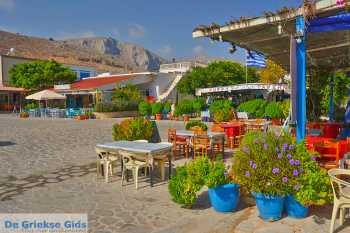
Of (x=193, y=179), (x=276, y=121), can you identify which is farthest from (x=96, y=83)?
(x=193, y=179)

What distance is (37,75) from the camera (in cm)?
3903

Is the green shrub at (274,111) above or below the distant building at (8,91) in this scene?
below

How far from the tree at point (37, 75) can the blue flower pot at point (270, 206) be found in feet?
126

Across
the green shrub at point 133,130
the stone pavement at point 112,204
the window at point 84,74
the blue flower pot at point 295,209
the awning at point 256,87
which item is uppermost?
the window at point 84,74

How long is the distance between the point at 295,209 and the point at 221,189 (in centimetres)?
102

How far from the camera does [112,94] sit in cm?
3366

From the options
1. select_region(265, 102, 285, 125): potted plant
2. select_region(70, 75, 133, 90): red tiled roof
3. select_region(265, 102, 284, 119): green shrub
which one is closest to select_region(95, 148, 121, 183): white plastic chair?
select_region(265, 102, 285, 125): potted plant

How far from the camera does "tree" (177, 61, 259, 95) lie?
38625 millimetres

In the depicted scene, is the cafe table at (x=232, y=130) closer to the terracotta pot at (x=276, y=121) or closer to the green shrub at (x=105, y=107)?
the terracotta pot at (x=276, y=121)

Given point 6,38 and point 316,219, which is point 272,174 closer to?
point 316,219

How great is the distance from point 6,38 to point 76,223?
98447 mm

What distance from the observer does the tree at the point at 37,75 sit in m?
39.1

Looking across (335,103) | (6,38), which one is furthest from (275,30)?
(6,38)

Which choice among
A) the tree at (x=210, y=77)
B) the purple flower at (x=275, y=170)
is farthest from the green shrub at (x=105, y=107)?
the purple flower at (x=275, y=170)
